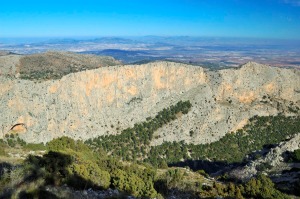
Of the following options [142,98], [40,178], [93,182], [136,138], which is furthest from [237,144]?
[40,178]

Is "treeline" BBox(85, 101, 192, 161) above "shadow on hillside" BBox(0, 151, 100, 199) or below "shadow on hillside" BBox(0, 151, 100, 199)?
below

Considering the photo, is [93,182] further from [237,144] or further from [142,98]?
[142,98]

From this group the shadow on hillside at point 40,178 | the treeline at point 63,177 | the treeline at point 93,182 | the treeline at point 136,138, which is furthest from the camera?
the treeline at point 136,138

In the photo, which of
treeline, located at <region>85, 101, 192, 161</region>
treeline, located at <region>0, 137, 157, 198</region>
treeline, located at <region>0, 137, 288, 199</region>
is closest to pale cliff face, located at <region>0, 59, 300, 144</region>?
treeline, located at <region>85, 101, 192, 161</region>

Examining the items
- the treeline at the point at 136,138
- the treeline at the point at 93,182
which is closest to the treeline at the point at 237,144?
the treeline at the point at 136,138

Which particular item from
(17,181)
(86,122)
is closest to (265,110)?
(86,122)

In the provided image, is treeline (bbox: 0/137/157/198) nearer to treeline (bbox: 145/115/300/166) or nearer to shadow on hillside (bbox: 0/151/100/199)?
shadow on hillside (bbox: 0/151/100/199)

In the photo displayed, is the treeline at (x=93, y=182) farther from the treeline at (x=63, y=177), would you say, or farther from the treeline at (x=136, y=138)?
the treeline at (x=136, y=138)
